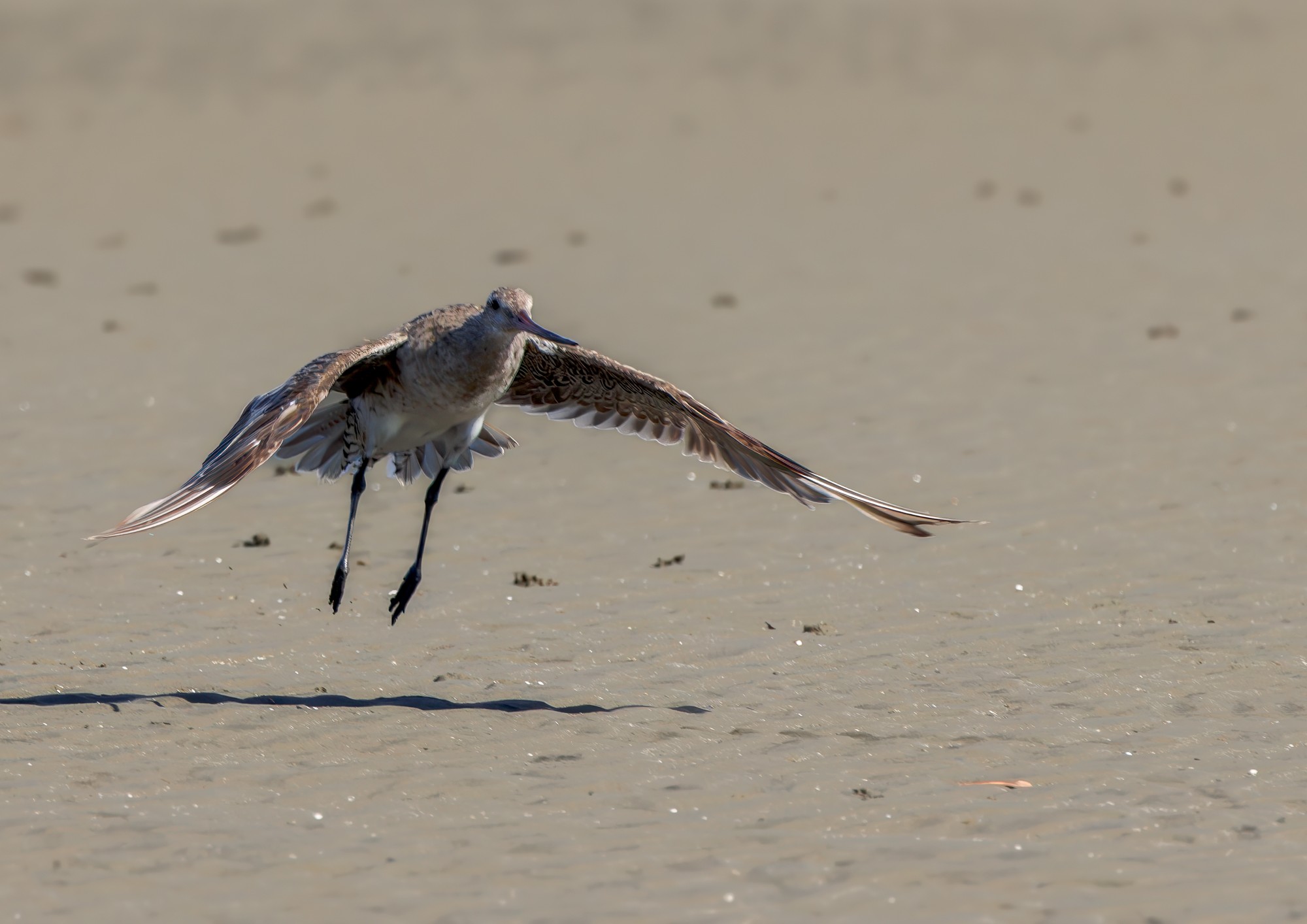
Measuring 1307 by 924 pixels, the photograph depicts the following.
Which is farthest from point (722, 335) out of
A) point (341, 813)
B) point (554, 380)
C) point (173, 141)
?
point (173, 141)

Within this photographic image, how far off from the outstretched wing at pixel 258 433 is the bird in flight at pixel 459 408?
0.03ft

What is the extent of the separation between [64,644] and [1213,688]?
5.20m

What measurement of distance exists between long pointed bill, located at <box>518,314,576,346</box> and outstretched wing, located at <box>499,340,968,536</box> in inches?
15.2

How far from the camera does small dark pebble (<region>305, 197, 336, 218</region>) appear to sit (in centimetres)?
2200

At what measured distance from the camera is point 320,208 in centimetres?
2238

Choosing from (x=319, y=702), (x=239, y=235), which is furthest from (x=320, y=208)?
(x=319, y=702)

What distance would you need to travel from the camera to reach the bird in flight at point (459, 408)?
791 cm

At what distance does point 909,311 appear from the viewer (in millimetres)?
16000

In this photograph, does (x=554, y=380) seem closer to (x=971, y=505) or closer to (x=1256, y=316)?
(x=971, y=505)

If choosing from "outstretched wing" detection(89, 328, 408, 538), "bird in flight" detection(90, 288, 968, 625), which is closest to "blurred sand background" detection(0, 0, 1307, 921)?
"bird in flight" detection(90, 288, 968, 625)

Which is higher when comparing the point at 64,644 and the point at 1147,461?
the point at 1147,461

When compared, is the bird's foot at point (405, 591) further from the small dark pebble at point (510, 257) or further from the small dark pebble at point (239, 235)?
the small dark pebble at point (239, 235)

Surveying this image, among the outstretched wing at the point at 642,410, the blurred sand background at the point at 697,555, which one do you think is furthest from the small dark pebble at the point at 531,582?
the outstretched wing at the point at 642,410

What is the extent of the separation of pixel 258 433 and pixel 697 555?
3.52 meters
